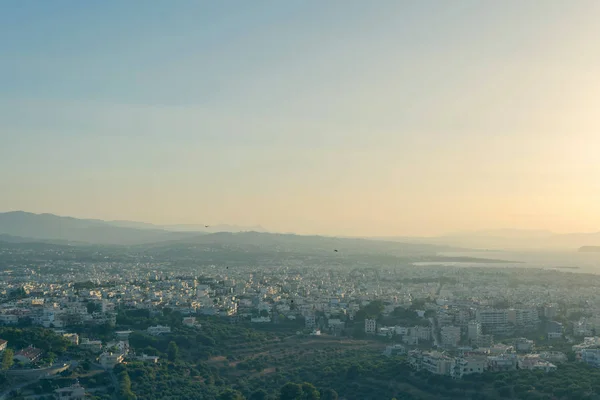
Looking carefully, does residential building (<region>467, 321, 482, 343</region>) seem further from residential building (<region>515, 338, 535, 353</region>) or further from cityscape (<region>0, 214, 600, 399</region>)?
residential building (<region>515, 338, 535, 353</region>)

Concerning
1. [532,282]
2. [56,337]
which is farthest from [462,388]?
[532,282]

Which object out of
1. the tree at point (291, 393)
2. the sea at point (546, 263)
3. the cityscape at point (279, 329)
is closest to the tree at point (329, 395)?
the cityscape at point (279, 329)

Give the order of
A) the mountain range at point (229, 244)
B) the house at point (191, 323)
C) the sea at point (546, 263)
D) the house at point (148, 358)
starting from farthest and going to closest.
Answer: the mountain range at point (229, 244), the sea at point (546, 263), the house at point (191, 323), the house at point (148, 358)

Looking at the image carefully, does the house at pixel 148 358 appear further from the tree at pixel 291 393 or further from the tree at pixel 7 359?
the tree at pixel 291 393

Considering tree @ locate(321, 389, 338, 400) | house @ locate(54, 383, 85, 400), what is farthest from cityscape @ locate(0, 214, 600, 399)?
tree @ locate(321, 389, 338, 400)

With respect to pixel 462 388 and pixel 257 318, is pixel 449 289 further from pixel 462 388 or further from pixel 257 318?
pixel 462 388
